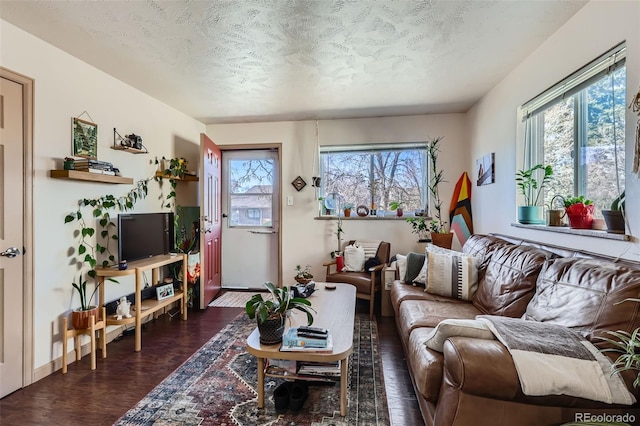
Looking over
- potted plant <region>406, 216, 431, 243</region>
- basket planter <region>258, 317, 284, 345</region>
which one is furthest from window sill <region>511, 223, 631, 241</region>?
basket planter <region>258, 317, 284, 345</region>

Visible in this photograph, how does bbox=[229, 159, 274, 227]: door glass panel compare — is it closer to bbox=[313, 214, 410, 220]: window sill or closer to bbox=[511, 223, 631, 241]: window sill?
bbox=[313, 214, 410, 220]: window sill

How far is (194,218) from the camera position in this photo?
3.75 metres

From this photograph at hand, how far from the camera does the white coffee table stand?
5.11 feet

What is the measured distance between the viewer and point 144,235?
2789 mm

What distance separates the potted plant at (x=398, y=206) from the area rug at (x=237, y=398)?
1.89 meters

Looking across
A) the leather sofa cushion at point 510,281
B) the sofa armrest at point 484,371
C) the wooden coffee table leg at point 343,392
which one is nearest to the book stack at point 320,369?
the wooden coffee table leg at point 343,392

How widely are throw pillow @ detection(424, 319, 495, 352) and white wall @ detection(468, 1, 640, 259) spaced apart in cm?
87

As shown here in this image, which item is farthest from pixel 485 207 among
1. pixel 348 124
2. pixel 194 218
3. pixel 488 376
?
pixel 194 218

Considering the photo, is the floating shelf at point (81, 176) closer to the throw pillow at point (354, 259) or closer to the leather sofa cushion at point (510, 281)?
the throw pillow at point (354, 259)

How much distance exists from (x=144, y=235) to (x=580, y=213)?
341 cm

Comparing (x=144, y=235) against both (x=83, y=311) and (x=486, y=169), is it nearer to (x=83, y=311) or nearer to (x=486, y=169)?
(x=83, y=311)

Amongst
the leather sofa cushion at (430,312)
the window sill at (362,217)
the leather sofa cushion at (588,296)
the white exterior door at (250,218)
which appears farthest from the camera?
the white exterior door at (250,218)

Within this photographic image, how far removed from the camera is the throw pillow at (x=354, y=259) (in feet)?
11.6

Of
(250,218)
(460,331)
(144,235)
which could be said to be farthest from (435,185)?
(144,235)
